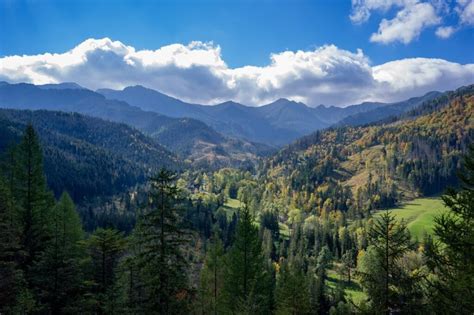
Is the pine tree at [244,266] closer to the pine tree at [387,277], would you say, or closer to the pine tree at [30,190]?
the pine tree at [387,277]

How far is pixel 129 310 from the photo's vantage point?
1046 inches

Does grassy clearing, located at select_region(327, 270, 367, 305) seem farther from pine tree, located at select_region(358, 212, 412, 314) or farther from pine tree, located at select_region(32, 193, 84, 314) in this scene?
pine tree, located at select_region(358, 212, 412, 314)

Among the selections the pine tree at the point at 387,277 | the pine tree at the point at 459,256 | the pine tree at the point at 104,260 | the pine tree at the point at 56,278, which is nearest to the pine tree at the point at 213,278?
the pine tree at the point at 104,260

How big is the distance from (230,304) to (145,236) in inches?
901

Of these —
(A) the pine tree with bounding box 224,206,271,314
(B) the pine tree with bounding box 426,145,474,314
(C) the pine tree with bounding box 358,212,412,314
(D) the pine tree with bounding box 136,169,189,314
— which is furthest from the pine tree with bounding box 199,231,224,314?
(C) the pine tree with bounding box 358,212,412,314

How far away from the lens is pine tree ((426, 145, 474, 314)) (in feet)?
76.6

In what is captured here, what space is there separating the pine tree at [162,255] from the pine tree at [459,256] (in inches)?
725

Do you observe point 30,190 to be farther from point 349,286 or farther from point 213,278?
point 349,286

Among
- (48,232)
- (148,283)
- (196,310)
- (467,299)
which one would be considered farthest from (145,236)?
(196,310)

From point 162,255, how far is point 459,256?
22.6 meters

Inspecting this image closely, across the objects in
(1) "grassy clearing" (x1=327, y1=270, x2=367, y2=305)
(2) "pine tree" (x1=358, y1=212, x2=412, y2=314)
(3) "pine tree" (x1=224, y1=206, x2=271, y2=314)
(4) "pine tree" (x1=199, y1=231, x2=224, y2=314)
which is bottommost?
(1) "grassy clearing" (x1=327, y1=270, x2=367, y2=305)

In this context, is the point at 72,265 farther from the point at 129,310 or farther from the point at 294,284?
the point at 294,284

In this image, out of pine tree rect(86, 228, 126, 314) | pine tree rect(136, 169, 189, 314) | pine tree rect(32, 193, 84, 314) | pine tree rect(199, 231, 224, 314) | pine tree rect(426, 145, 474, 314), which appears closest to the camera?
pine tree rect(426, 145, 474, 314)

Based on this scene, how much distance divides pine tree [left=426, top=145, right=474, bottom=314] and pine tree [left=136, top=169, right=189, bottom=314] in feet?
60.5
